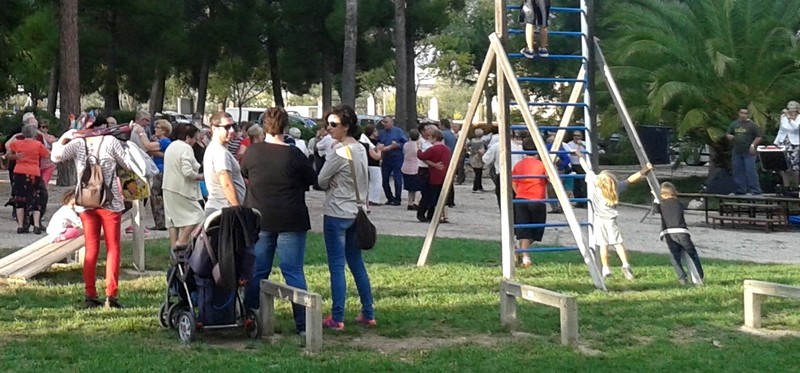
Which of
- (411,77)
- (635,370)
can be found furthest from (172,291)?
(411,77)

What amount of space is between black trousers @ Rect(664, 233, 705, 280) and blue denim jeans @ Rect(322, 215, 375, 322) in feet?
13.5

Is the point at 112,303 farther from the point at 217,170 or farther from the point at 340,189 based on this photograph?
the point at 340,189

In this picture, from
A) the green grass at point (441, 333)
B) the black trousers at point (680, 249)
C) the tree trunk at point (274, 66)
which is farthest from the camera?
the tree trunk at point (274, 66)

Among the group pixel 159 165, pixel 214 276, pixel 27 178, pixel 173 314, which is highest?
pixel 159 165

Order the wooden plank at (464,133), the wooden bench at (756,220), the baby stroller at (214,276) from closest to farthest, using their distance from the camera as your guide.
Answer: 1. the baby stroller at (214,276)
2. the wooden plank at (464,133)
3. the wooden bench at (756,220)

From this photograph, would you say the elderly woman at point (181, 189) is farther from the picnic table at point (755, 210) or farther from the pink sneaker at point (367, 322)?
the picnic table at point (755, 210)

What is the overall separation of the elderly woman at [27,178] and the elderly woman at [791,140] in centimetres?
1363

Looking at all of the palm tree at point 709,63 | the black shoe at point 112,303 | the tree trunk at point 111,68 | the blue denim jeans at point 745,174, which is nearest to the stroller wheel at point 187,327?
the black shoe at point 112,303

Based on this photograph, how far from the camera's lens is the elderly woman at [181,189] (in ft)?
40.3

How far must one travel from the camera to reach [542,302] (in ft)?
Answer: 29.2

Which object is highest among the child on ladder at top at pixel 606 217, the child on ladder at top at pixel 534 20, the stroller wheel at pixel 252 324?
the child on ladder at top at pixel 534 20

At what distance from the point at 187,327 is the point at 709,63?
2056cm

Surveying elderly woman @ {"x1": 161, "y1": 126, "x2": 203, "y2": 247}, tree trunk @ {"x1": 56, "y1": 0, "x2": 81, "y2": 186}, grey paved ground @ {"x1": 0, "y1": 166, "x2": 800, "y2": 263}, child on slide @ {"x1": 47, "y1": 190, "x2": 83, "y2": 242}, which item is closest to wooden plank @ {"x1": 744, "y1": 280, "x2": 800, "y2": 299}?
elderly woman @ {"x1": 161, "y1": 126, "x2": 203, "y2": 247}

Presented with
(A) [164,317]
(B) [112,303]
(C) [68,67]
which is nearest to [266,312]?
(A) [164,317]
